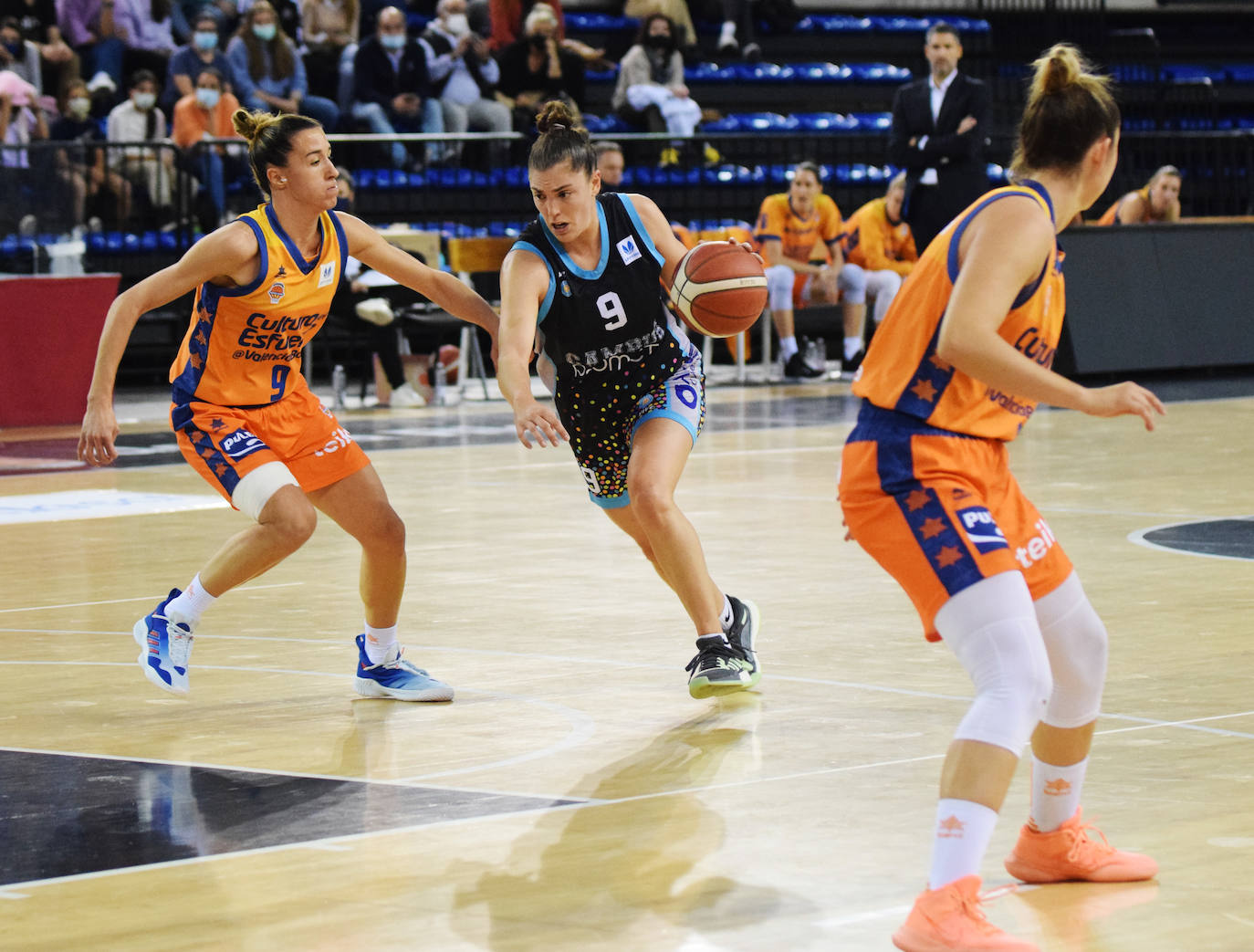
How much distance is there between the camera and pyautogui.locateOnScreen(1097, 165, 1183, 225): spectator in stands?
689 inches

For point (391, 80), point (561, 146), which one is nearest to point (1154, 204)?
point (391, 80)

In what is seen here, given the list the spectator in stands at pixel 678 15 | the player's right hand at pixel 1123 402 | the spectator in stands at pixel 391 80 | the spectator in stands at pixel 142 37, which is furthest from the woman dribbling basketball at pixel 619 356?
the spectator in stands at pixel 678 15

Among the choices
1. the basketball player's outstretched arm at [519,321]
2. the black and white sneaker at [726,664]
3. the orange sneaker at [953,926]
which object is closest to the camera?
the orange sneaker at [953,926]

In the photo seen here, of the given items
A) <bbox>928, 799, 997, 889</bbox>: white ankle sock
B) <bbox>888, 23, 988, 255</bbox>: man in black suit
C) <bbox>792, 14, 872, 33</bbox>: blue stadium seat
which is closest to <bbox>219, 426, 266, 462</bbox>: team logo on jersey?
<bbox>928, 799, 997, 889</bbox>: white ankle sock

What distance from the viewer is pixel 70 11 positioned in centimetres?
1861

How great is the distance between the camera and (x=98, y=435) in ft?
18.9

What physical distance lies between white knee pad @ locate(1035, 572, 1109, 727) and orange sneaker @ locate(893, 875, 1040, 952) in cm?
53

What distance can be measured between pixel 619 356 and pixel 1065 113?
2.53 metres

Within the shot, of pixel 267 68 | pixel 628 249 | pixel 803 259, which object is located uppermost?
pixel 267 68

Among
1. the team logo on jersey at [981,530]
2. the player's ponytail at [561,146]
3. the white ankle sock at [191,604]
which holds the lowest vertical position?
the white ankle sock at [191,604]

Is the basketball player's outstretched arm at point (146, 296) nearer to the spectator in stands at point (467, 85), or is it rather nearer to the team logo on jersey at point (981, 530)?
the team logo on jersey at point (981, 530)

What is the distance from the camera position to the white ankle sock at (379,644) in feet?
20.2

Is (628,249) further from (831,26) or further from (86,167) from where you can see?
(831,26)

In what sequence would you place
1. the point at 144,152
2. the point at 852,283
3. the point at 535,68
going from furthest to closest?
the point at 535,68 < the point at 852,283 < the point at 144,152
